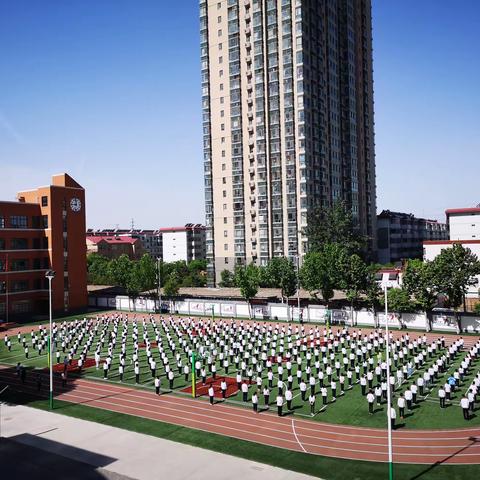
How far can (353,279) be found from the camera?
44.2 m

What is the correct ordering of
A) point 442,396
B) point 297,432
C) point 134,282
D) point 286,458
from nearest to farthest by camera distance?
point 286,458, point 297,432, point 442,396, point 134,282

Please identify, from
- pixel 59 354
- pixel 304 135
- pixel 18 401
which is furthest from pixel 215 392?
pixel 304 135

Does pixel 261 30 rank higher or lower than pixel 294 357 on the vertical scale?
higher

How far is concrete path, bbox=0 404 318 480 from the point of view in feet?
51.6

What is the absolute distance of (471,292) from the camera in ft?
160

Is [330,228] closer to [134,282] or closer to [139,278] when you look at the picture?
[139,278]

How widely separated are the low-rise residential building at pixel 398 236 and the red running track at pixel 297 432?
78.7 meters

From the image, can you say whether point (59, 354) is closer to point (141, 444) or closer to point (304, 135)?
point (141, 444)

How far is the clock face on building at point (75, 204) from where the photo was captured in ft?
Answer: 191

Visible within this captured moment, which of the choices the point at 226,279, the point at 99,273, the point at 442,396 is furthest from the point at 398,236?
the point at 442,396

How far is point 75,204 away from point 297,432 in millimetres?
46115

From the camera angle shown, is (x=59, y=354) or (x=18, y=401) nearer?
(x=18, y=401)

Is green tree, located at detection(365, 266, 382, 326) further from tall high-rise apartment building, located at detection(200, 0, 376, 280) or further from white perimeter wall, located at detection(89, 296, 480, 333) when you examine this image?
tall high-rise apartment building, located at detection(200, 0, 376, 280)

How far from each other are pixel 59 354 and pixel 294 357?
51.6 feet
